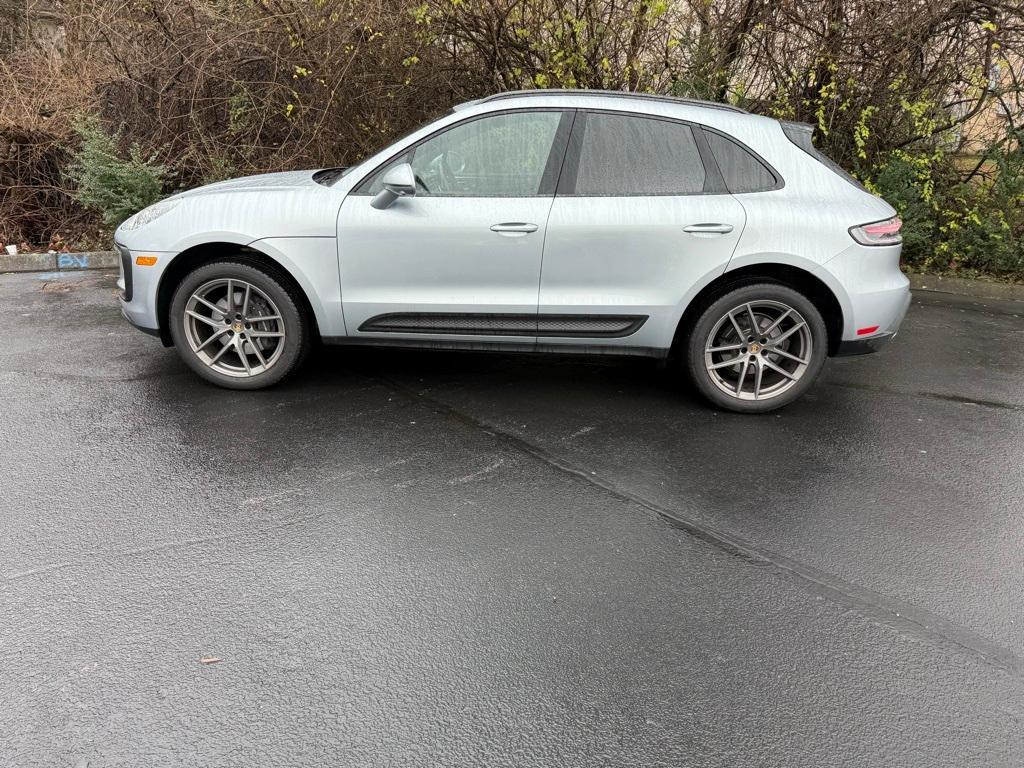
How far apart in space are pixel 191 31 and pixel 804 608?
9.05 metres

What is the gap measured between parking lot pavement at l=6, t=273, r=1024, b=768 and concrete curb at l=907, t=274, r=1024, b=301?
136 inches

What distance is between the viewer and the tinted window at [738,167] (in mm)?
4523

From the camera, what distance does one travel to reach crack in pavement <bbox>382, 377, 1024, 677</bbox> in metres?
2.75

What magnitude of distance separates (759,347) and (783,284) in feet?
1.29

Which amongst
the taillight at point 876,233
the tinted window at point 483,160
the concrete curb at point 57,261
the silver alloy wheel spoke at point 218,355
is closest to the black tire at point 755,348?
the taillight at point 876,233

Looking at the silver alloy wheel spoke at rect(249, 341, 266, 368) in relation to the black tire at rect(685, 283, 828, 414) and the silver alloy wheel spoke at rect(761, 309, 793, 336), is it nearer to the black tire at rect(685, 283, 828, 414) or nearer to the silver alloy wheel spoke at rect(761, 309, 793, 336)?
the black tire at rect(685, 283, 828, 414)

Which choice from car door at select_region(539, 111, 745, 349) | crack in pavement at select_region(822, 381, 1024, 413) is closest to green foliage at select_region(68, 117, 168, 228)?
car door at select_region(539, 111, 745, 349)

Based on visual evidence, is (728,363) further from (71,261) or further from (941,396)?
(71,261)

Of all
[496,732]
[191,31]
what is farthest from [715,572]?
[191,31]

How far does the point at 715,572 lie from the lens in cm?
315

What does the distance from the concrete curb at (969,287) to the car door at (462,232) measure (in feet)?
17.9

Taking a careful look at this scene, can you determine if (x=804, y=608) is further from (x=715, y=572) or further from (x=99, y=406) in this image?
(x=99, y=406)

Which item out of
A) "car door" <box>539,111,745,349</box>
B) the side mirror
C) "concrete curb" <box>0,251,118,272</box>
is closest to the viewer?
the side mirror

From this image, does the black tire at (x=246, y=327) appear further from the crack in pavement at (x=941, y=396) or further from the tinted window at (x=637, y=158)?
the crack in pavement at (x=941, y=396)
